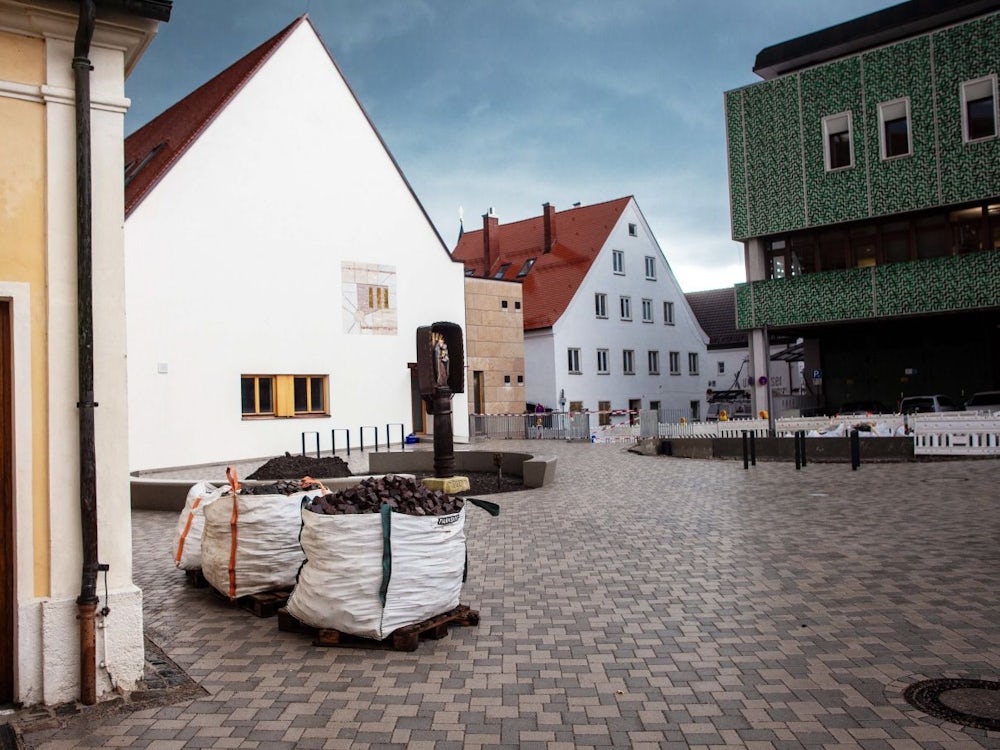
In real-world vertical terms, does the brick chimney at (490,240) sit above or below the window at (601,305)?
above

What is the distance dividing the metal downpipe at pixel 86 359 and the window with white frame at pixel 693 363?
4588 cm

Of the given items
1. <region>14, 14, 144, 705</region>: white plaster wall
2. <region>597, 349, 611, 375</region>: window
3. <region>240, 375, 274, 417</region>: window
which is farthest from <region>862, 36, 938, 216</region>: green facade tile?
<region>14, 14, 144, 705</region>: white plaster wall

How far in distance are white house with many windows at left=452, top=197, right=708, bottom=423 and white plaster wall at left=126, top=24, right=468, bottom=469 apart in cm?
1038

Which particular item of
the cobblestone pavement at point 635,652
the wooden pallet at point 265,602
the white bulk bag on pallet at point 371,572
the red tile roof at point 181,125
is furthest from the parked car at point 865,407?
the white bulk bag on pallet at point 371,572

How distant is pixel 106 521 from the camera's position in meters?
Answer: 5.20

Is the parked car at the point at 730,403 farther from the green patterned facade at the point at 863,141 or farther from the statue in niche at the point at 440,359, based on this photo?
the statue in niche at the point at 440,359

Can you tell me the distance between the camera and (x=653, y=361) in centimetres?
4653

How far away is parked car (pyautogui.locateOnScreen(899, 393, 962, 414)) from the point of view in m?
28.5

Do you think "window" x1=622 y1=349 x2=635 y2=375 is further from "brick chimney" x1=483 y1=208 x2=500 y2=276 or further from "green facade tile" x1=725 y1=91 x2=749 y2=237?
"green facade tile" x1=725 y1=91 x2=749 y2=237

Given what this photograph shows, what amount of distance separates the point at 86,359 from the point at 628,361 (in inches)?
1606

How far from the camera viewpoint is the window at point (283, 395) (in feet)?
83.5

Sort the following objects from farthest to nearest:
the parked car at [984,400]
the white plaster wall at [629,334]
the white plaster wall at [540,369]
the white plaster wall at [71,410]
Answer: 1. the white plaster wall at [629,334]
2. the white plaster wall at [540,369]
3. the parked car at [984,400]
4. the white plaster wall at [71,410]

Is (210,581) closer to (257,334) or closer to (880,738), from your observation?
(880,738)

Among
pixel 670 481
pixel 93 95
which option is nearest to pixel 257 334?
pixel 670 481
